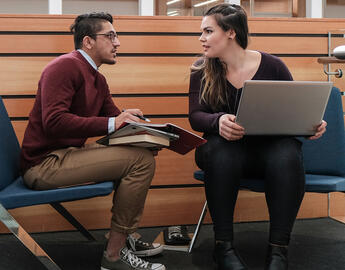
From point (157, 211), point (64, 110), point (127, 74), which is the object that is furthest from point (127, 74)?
point (64, 110)

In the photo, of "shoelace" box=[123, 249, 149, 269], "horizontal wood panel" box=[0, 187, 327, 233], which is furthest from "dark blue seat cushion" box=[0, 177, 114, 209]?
"horizontal wood panel" box=[0, 187, 327, 233]

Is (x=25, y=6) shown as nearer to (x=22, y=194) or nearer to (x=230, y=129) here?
(x=22, y=194)

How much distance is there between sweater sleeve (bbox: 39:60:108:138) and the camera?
1923 millimetres

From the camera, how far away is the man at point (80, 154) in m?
1.94

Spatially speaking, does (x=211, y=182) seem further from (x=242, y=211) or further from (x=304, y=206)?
(x=304, y=206)

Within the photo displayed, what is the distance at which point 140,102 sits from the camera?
287 cm

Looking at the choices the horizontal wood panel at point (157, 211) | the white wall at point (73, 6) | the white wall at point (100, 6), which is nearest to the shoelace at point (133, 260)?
the horizontal wood panel at point (157, 211)

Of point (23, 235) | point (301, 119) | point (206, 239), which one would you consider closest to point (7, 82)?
point (23, 235)

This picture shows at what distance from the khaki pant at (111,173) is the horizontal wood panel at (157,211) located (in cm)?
88

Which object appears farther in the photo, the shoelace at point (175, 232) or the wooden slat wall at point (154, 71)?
the wooden slat wall at point (154, 71)

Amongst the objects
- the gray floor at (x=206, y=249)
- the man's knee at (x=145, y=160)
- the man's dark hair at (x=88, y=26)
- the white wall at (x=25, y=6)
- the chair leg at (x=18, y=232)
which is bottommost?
the gray floor at (x=206, y=249)

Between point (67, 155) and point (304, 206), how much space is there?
170 cm

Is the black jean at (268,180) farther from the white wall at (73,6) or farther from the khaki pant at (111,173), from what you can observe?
the white wall at (73,6)

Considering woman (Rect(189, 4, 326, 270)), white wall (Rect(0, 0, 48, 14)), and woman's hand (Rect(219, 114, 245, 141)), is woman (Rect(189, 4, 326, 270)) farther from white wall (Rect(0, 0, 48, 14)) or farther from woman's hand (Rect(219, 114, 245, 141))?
white wall (Rect(0, 0, 48, 14))
